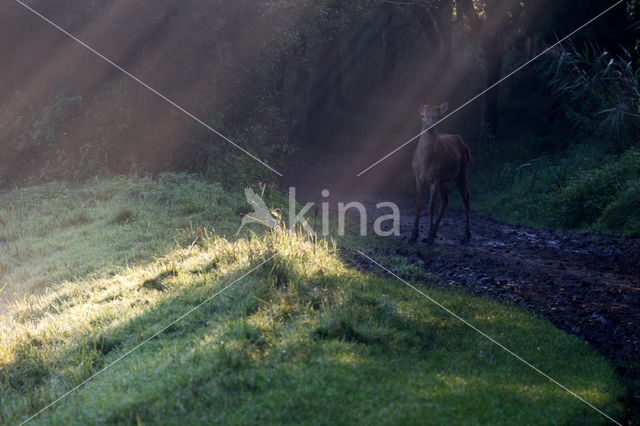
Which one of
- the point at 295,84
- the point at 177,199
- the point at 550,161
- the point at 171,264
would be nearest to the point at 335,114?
the point at 295,84

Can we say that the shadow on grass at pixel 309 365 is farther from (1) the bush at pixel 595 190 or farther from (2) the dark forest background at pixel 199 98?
(2) the dark forest background at pixel 199 98

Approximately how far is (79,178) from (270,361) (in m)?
12.6

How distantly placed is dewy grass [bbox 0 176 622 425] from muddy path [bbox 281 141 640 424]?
0.48 metres

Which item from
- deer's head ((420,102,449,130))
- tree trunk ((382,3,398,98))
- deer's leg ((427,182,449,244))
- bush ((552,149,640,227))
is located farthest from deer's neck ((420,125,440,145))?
tree trunk ((382,3,398,98))

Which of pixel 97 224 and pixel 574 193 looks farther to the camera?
pixel 574 193

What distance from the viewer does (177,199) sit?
13094 mm

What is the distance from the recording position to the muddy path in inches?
266

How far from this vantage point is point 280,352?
536 cm

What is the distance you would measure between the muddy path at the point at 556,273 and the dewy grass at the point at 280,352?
479mm

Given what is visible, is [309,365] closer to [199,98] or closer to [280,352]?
[280,352]

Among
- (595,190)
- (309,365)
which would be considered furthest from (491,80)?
(309,365)

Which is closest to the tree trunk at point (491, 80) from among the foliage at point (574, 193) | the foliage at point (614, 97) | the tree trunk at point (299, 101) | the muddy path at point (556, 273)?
the foliage at point (574, 193)

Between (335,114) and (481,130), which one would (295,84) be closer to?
(335,114)

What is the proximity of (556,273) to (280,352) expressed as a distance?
5529 millimetres
